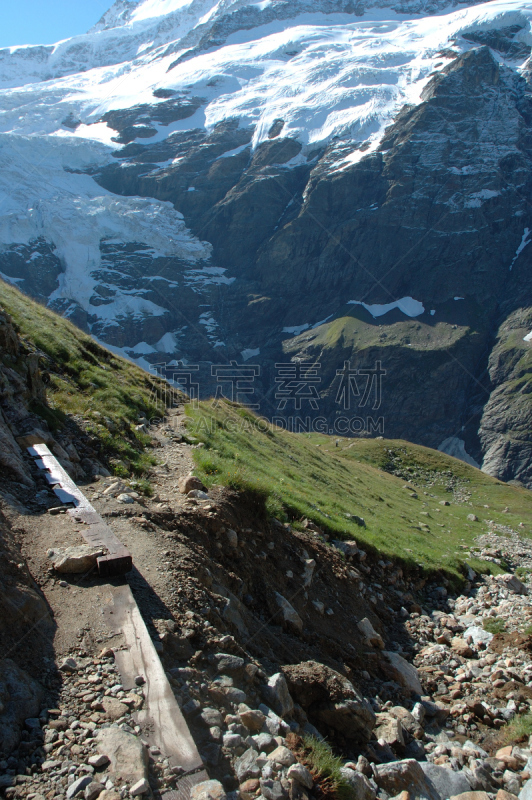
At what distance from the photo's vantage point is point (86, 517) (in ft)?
21.3

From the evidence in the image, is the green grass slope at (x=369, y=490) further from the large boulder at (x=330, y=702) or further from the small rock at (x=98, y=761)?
the small rock at (x=98, y=761)

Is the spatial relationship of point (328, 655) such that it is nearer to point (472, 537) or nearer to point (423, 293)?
point (472, 537)

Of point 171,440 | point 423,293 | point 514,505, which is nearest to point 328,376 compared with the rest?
point 423,293

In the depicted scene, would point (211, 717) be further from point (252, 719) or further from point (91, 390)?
point (91, 390)

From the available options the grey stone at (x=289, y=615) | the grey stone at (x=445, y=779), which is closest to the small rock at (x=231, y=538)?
the grey stone at (x=289, y=615)

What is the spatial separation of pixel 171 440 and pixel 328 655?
289 inches

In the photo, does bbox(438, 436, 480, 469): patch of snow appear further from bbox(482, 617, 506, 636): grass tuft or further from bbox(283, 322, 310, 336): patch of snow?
bbox(482, 617, 506, 636): grass tuft

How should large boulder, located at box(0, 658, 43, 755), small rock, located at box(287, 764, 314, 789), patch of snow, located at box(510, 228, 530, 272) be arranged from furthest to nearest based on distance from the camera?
patch of snow, located at box(510, 228, 530, 272), small rock, located at box(287, 764, 314, 789), large boulder, located at box(0, 658, 43, 755)

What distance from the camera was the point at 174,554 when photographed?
621 cm

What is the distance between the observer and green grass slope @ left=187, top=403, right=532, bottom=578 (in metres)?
11.9

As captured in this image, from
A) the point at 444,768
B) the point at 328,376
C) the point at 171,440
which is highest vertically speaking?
the point at 171,440

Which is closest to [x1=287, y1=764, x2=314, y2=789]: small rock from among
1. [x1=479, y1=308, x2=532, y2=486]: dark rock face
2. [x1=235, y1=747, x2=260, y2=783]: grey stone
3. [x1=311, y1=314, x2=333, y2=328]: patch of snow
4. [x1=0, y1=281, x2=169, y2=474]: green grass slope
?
[x1=235, y1=747, x2=260, y2=783]: grey stone

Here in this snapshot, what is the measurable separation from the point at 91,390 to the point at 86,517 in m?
7.65

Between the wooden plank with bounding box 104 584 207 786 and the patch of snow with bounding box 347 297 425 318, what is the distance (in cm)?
18113
